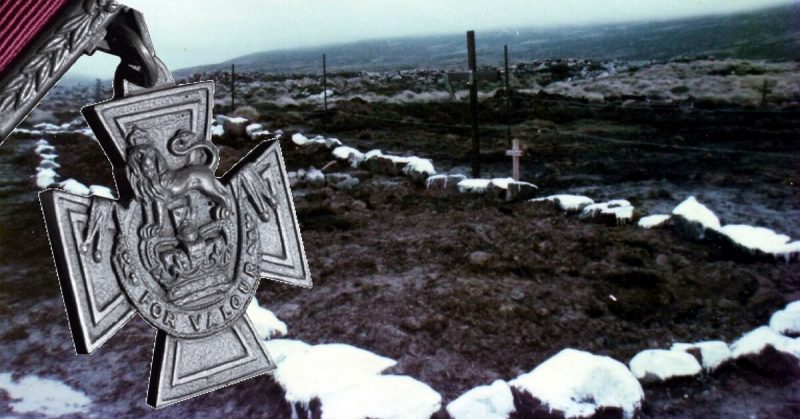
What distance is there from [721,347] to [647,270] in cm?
132

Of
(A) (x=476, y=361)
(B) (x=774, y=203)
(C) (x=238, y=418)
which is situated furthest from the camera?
(B) (x=774, y=203)

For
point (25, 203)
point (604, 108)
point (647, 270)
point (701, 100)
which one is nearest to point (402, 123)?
point (604, 108)

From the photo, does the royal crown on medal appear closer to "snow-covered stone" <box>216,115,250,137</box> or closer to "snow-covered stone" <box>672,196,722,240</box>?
"snow-covered stone" <box>672,196,722,240</box>

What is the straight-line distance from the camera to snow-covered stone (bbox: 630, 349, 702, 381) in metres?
3.09

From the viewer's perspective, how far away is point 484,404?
2643 mm

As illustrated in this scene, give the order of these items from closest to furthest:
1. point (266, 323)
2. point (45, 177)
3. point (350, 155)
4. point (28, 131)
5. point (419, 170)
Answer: point (266, 323), point (419, 170), point (45, 177), point (350, 155), point (28, 131)

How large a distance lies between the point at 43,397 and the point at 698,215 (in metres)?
4.75

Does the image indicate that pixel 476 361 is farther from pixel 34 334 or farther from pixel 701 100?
pixel 701 100

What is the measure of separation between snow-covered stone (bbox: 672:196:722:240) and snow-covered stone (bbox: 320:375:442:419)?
3445 mm

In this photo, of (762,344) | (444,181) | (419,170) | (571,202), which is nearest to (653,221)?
(571,202)

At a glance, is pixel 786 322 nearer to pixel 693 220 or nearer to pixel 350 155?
pixel 693 220

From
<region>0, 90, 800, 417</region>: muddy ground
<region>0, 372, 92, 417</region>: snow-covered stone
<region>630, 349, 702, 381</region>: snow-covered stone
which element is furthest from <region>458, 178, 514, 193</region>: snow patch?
<region>0, 372, 92, 417</region>: snow-covered stone

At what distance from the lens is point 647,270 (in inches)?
180

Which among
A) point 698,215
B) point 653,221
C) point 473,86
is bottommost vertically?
point 653,221
